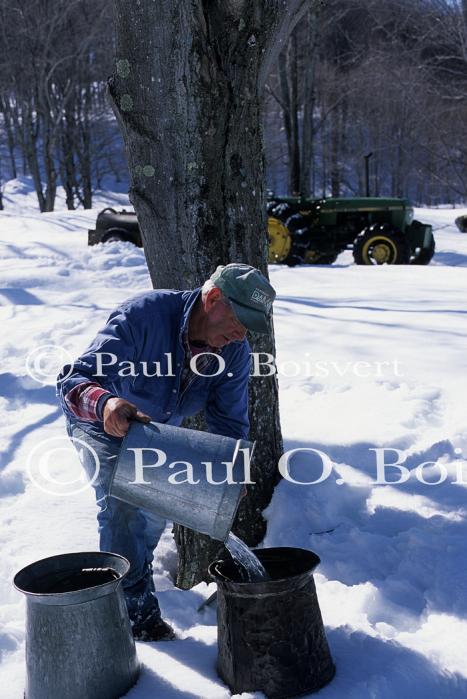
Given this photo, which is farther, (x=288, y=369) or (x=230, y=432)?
(x=288, y=369)

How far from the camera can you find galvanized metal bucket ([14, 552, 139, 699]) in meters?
2.70

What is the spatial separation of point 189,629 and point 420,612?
1.02m

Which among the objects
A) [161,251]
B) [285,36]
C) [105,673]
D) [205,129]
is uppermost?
[285,36]

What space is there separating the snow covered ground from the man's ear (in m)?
1.36

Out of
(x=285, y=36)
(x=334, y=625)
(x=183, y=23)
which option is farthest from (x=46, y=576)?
(x=285, y=36)

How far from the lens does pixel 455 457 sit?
492 cm

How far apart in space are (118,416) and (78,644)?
78 centimetres

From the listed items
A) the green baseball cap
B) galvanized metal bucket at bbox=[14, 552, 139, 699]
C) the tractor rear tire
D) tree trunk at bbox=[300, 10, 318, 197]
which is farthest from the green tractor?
galvanized metal bucket at bbox=[14, 552, 139, 699]

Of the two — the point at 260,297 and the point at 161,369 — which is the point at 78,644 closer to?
the point at 161,369

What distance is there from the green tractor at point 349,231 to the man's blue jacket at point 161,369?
37.2 feet

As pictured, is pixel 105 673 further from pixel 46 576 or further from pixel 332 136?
pixel 332 136

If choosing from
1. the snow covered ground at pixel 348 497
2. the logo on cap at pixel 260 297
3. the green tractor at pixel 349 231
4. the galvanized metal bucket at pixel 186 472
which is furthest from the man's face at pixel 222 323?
the green tractor at pixel 349 231

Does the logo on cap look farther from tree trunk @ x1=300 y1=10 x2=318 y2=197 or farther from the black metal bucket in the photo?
tree trunk @ x1=300 y1=10 x2=318 y2=197

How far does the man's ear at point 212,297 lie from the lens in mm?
3094
